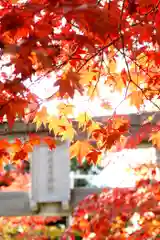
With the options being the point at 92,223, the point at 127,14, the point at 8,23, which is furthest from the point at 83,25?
the point at 92,223

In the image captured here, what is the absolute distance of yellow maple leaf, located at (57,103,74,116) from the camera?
1923 millimetres

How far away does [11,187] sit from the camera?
5105mm

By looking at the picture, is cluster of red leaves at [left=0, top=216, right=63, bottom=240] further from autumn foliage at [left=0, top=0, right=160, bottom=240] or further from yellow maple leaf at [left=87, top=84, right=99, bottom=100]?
yellow maple leaf at [left=87, top=84, right=99, bottom=100]

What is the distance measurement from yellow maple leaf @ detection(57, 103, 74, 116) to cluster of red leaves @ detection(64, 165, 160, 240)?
3.77 feet

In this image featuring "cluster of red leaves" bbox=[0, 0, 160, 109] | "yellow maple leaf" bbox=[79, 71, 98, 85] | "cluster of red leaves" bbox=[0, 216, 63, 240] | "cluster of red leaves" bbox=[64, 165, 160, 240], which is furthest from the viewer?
"cluster of red leaves" bbox=[0, 216, 63, 240]

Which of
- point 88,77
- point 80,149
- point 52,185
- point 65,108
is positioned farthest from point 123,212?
point 88,77

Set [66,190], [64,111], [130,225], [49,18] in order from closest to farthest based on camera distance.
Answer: [49,18] → [64,111] → [130,225] → [66,190]

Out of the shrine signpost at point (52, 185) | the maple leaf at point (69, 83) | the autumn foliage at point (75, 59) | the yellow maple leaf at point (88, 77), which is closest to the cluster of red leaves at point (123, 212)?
the autumn foliage at point (75, 59)

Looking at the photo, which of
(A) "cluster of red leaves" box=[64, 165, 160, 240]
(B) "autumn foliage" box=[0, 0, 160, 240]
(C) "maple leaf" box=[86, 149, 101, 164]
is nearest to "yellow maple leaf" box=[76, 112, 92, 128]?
(B) "autumn foliage" box=[0, 0, 160, 240]

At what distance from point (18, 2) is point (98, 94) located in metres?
0.58

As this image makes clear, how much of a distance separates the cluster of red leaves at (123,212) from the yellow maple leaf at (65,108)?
3.77 feet

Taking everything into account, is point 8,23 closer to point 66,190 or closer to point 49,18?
point 49,18

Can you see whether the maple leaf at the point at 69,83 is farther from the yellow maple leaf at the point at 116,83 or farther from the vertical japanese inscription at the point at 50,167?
the vertical japanese inscription at the point at 50,167

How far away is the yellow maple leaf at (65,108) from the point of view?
6.31 ft
